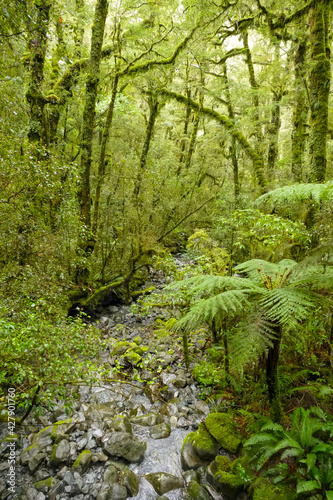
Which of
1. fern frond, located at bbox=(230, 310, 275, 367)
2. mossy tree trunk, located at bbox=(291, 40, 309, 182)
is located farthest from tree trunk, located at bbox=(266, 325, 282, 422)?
mossy tree trunk, located at bbox=(291, 40, 309, 182)

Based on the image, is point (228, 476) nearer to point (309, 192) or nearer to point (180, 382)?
point (180, 382)

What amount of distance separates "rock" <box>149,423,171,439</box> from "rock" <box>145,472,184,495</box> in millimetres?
641

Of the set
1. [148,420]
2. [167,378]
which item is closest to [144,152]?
[167,378]

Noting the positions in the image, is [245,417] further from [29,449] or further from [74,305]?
[74,305]

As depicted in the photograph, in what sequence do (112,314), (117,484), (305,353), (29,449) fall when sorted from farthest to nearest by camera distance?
(112,314) < (305,353) < (29,449) < (117,484)

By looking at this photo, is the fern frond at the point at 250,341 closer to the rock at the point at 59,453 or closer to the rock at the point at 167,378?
the rock at the point at 59,453

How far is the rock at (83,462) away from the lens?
3.46m

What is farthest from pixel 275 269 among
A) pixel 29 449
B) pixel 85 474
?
pixel 29 449

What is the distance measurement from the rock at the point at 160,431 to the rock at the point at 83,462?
102cm

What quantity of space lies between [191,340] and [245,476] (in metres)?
3.48

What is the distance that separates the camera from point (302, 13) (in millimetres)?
6066

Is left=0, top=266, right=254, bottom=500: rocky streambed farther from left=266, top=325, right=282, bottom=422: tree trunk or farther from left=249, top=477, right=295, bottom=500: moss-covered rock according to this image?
left=266, top=325, right=282, bottom=422: tree trunk

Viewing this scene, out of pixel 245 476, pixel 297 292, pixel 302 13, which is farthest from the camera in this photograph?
pixel 302 13

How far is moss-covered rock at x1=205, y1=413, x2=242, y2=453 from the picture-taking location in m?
3.58
